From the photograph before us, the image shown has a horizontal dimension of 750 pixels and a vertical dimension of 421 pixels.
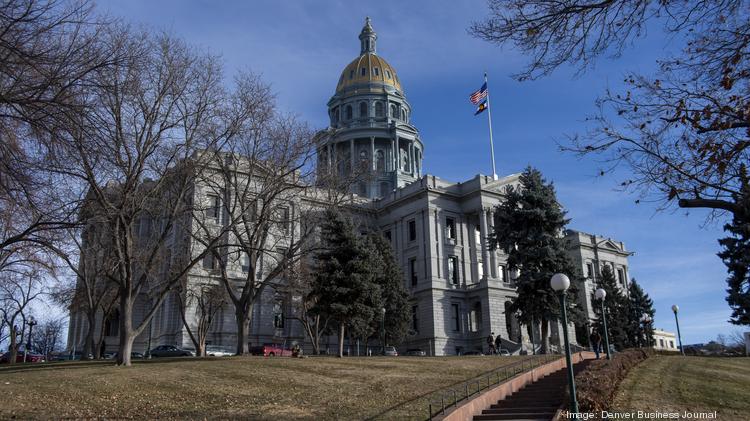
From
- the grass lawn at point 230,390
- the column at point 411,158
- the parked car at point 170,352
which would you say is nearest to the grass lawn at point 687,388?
the grass lawn at point 230,390

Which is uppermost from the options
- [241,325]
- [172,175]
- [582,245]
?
[582,245]

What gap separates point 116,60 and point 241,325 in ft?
75.5

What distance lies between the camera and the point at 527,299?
44.5 meters

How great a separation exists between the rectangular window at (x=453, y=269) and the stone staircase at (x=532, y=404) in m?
39.6

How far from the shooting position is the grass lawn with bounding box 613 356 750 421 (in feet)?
63.6

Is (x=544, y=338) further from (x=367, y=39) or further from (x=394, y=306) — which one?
(x=367, y=39)

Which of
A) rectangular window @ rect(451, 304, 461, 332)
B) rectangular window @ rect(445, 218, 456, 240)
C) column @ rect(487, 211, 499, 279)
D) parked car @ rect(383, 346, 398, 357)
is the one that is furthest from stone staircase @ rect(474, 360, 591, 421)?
rectangular window @ rect(445, 218, 456, 240)

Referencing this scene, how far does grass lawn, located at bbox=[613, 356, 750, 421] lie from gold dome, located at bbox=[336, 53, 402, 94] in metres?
76.7

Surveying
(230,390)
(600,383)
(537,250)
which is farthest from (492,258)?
(230,390)

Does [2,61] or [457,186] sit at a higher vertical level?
[457,186]

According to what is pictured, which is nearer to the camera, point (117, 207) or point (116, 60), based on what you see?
point (116, 60)

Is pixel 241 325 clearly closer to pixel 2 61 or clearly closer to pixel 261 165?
pixel 261 165

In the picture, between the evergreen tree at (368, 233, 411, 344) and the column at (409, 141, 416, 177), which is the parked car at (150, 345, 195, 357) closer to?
the evergreen tree at (368, 233, 411, 344)

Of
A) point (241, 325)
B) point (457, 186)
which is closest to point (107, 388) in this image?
point (241, 325)
